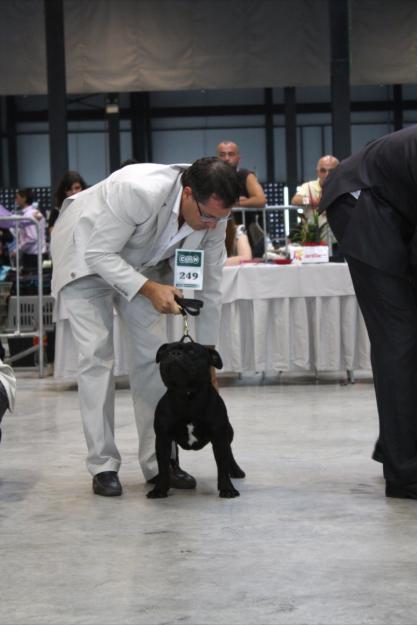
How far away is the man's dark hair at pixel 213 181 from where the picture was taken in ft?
10.0

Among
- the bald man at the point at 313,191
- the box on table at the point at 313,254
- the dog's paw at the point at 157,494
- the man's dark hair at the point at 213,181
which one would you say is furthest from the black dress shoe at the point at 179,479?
the bald man at the point at 313,191

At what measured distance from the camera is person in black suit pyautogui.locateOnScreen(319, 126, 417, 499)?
3188 millimetres

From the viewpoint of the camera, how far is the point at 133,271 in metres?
3.26

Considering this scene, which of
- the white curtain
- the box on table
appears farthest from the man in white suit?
the white curtain

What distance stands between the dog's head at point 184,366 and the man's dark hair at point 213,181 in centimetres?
45

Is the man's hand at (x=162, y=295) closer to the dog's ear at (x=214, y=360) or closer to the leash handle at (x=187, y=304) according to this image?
the leash handle at (x=187, y=304)

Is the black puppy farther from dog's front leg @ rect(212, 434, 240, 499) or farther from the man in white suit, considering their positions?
the man in white suit

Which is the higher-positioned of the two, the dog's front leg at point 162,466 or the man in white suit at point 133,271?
the man in white suit at point 133,271

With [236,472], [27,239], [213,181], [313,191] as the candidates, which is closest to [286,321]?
[313,191]

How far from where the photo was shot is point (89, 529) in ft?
9.67

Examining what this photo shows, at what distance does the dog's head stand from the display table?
3.01 meters

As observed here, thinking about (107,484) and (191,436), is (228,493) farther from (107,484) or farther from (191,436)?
(107,484)

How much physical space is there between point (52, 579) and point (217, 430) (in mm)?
914

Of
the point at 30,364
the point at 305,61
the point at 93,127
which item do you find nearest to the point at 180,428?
the point at 30,364
